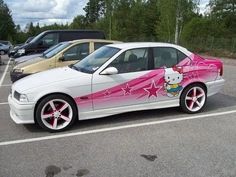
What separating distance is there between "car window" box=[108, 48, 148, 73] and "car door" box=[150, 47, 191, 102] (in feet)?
0.75

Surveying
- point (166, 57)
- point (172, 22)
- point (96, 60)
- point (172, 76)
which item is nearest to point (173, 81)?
point (172, 76)

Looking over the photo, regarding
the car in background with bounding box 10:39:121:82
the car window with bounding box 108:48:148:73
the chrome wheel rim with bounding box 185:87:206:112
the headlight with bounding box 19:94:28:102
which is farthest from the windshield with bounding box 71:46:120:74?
the car in background with bounding box 10:39:121:82

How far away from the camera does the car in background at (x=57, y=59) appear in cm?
1040

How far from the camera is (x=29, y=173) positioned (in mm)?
4742

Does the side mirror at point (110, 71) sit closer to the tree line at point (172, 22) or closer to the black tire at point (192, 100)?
the black tire at point (192, 100)

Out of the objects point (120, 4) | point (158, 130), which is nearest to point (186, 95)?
point (158, 130)

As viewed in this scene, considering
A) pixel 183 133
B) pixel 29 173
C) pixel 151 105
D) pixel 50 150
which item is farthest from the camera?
pixel 151 105

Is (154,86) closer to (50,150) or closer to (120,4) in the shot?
(50,150)

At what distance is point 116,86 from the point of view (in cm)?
687

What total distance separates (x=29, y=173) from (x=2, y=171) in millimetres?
371

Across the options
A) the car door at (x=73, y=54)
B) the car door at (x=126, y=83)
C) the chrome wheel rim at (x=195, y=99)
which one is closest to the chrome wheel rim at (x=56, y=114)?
the car door at (x=126, y=83)

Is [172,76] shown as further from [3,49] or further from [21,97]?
[3,49]

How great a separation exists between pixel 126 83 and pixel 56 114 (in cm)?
139

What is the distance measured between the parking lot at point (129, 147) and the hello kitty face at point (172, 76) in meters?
0.71
